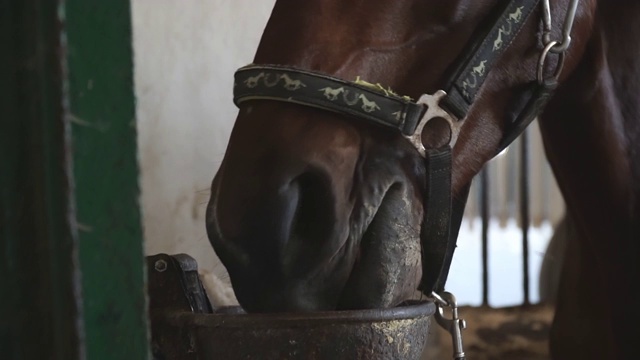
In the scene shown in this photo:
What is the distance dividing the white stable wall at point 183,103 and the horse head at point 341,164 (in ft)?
2.49

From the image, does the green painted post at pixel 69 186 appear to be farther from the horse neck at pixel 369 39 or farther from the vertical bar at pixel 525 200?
the vertical bar at pixel 525 200

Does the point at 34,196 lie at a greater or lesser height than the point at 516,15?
lesser

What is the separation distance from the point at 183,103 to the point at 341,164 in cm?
90

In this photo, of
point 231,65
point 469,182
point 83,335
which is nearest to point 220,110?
point 231,65

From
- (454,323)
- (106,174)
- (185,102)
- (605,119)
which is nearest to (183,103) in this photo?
(185,102)

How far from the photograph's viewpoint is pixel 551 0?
3.09 ft

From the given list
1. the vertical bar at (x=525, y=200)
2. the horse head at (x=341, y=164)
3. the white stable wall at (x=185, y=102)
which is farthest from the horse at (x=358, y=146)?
the vertical bar at (x=525, y=200)

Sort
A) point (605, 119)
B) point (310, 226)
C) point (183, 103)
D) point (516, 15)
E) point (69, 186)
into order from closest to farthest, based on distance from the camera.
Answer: point (69, 186) → point (310, 226) → point (516, 15) → point (605, 119) → point (183, 103)

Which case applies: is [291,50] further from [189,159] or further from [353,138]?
[189,159]

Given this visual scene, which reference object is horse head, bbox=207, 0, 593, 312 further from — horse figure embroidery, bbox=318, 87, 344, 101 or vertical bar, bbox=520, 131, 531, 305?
vertical bar, bbox=520, 131, 531, 305

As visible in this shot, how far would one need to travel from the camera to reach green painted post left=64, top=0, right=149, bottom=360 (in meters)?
0.39

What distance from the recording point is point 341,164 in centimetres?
78

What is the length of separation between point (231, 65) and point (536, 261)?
10.8 ft

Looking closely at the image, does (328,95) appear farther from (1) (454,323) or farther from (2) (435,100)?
(1) (454,323)
